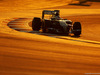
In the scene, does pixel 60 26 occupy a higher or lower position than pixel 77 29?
higher

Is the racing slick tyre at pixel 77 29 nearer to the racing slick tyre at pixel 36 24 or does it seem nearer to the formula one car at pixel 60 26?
the formula one car at pixel 60 26

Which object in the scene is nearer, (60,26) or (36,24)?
(60,26)

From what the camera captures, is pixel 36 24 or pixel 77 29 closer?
pixel 77 29

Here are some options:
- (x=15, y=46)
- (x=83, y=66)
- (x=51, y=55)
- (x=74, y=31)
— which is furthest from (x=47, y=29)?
(x=83, y=66)

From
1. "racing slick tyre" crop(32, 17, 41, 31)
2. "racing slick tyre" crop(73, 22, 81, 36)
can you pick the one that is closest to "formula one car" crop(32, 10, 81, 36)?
"racing slick tyre" crop(73, 22, 81, 36)

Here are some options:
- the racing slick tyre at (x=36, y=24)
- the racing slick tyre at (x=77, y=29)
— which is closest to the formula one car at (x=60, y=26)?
the racing slick tyre at (x=77, y=29)

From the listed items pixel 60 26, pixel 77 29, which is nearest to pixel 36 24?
pixel 60 26

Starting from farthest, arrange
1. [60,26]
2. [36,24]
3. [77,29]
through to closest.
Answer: [36,24], [77,29], [60,26]

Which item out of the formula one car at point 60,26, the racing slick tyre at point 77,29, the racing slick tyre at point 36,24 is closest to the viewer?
the formula one car at point 60,26

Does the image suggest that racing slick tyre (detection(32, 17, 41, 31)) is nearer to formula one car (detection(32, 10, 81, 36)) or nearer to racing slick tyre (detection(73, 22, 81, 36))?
formula one car (detection(32, 10, 81, 36))

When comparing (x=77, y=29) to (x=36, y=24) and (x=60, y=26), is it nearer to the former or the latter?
(x=60, y=26)

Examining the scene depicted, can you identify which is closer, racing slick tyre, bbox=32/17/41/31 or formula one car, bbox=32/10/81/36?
formula one car, bbox=32/10/81/36

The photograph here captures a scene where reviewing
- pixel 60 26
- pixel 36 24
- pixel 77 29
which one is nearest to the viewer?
pixel 60 26

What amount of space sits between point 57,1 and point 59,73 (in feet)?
120
